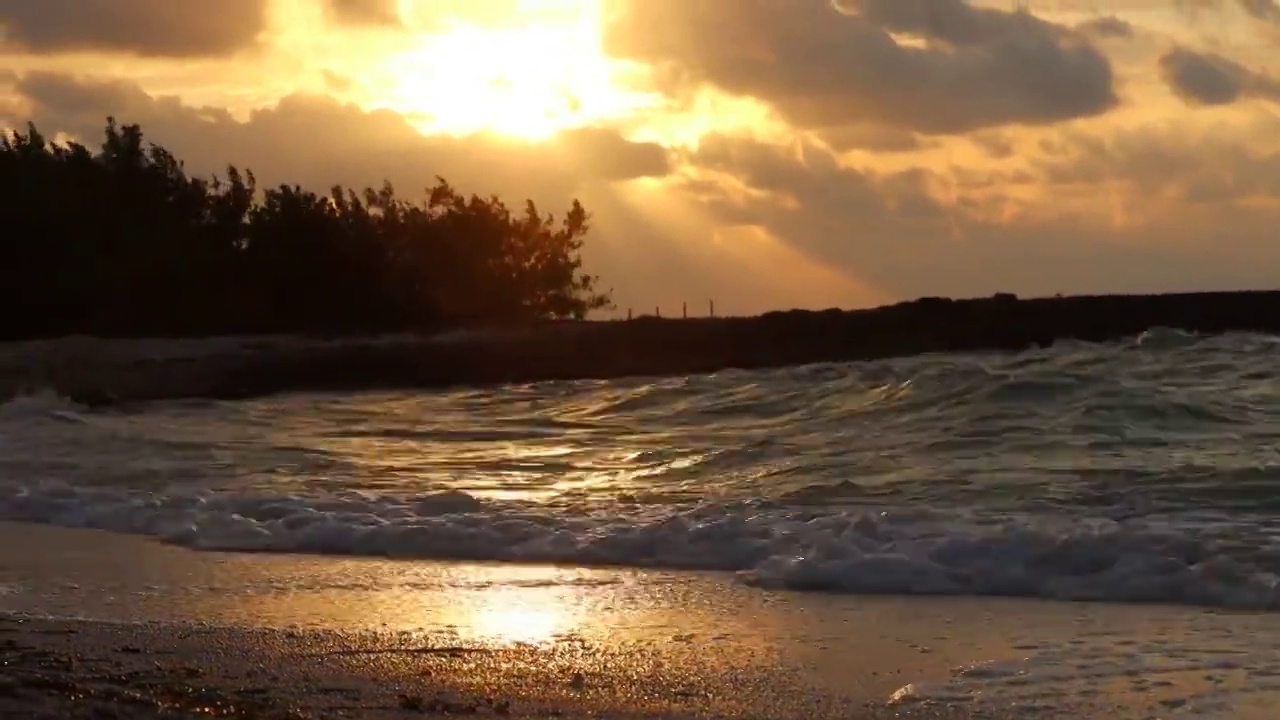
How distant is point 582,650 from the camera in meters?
5.52

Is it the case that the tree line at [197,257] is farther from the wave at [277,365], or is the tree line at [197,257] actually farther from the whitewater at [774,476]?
the whitewater at [774,476]

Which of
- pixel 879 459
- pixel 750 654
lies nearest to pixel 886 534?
pixel 750 654

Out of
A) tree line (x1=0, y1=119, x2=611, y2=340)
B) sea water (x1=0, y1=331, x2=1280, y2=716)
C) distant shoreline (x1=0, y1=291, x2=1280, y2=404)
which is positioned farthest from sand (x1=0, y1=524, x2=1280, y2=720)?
tree line (x1=0, y1=119, x2=611, y2=340)

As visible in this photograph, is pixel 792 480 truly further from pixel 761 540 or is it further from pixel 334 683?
pixel 334 683

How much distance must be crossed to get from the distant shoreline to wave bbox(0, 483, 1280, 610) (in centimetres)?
1084

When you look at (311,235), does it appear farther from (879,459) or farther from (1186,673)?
(1186,673)

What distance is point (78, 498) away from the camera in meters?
10.1

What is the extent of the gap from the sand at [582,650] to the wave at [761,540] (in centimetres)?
31

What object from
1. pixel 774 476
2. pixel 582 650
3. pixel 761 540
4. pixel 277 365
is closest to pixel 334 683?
pixel 582 650

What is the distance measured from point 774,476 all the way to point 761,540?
8.39 ft

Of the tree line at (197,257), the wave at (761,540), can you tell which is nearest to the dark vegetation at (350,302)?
the tree line at (197,257)

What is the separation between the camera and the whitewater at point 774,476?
7391 millimetres

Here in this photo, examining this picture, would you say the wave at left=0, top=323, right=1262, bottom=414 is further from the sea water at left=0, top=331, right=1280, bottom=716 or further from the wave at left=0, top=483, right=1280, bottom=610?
the wave at left=0, top=483, right=1280, bottom=610

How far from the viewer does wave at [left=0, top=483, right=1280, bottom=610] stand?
22.9ft
